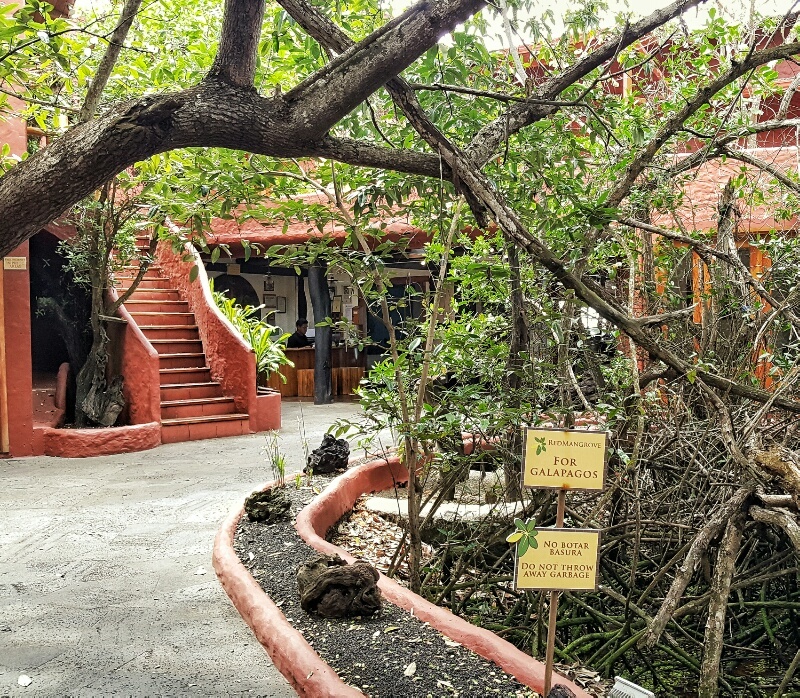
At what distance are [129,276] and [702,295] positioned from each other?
33.1ft

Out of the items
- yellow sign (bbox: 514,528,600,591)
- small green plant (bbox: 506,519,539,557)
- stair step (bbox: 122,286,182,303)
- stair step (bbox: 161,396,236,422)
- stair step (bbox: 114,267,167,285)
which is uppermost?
stair step (bbox: 114,267,167,285)

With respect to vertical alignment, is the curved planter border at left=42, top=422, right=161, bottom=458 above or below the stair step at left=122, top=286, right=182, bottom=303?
below

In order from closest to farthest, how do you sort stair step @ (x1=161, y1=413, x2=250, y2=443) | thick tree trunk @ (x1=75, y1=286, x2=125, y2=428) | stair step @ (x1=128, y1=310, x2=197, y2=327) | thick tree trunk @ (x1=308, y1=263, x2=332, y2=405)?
thick tree trunk @ (x1=75, y1=286, x2=125, y2=428)
stair step @ (x1=161, y1=413, x2=250, y2=443)
stair step @ (x1=128, y1=310, x2=197, y2=327)
thick tree trunk @ (x1=308, y1=263, x2=332, y2=405)

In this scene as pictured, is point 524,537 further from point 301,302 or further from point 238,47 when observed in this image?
point 301,302

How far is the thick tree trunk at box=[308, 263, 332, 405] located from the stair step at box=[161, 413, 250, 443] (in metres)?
4.48

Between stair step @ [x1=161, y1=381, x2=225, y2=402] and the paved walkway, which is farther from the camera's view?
stair step @ [x1=161, y1=381, x2=225, y2=402]

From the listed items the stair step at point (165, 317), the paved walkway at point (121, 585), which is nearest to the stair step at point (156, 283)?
the stair step at point (165, 317)

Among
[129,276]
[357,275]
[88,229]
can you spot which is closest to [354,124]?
[357,275]

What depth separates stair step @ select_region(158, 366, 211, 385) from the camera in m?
11.0

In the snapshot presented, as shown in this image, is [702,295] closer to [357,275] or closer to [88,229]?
[357,275]

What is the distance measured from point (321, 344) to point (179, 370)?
4478mm

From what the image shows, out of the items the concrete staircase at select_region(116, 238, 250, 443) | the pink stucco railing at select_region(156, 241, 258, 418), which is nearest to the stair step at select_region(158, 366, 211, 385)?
the concrete staircase at select_region(116, 238, 250, 443)

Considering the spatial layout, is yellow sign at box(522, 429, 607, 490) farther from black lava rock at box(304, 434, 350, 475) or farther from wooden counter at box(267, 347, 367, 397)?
wooden counter at box(267, 347, 367, 397)

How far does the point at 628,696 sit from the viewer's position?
8.68 feet
